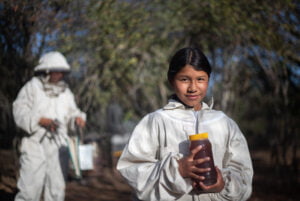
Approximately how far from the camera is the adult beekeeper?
423 centimetres

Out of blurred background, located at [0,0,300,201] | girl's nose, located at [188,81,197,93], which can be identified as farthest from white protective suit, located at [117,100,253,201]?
blurred background, located at [0,0,300,201]

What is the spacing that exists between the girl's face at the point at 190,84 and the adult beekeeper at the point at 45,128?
2.52m

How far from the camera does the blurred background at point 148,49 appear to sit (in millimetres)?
5477

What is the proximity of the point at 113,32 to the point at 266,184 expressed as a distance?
4.56m

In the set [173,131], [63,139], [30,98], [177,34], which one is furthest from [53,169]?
[177,34]

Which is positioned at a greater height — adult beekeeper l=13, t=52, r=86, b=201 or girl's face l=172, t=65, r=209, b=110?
girl's face l=172, t=65, r=209, b=110

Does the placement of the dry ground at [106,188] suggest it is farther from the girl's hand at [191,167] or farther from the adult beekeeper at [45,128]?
the girl's hand at [191,167]

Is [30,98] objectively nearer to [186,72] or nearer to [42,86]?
[42,86]

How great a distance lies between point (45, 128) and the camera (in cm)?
438

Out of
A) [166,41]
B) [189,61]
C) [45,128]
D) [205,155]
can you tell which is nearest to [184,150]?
[205,155]

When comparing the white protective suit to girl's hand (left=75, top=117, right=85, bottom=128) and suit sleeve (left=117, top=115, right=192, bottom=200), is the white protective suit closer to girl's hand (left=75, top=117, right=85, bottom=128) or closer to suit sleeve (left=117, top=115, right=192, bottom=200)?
suit sleeve (left=117, top=115, right=192, bottom=200)

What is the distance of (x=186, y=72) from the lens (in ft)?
6.66

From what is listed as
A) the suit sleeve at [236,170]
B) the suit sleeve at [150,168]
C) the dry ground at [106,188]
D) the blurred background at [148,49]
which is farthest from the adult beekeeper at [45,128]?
the suit sleeve at [236,170]

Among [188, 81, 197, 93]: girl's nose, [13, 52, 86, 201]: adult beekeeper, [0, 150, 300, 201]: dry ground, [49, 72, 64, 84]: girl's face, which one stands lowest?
[0, 150, 300, 201]: dry ground
